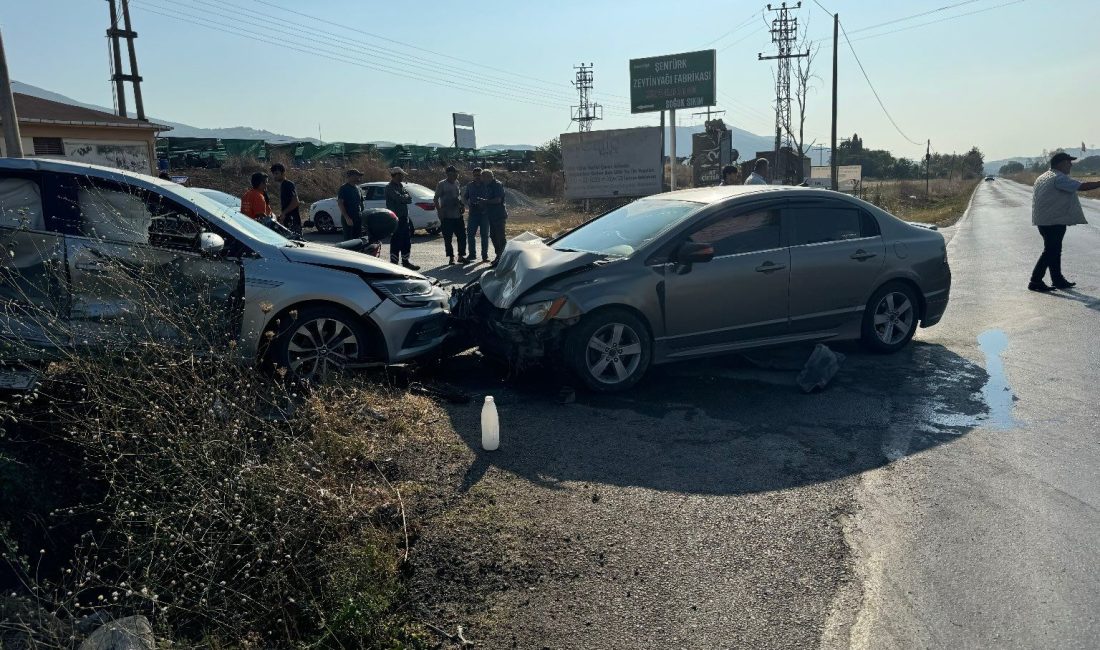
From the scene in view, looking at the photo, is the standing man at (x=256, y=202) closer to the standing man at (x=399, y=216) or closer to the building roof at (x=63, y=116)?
the standing man at (x=399, y=216)

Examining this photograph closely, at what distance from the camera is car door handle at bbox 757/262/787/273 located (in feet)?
23.0

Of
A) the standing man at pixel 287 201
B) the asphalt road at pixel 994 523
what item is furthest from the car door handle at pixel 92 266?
the standing man at pixel 287 201

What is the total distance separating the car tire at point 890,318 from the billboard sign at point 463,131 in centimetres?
6925

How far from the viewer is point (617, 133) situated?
87.1ft

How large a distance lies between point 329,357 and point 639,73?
26929 millimetres

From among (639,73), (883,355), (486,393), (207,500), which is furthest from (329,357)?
(639,73)

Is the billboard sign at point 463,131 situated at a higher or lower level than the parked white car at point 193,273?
higher

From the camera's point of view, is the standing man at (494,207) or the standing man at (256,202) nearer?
the standing man at (256,202)

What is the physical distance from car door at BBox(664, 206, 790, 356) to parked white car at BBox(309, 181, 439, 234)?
637 inches

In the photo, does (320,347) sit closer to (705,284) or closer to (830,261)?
(705,284)

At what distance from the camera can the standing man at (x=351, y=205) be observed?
40.0 ft

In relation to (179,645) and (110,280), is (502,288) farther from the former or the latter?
(179,645)

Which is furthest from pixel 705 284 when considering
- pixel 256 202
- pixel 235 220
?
pixel 256 202

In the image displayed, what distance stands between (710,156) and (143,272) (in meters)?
25.7
